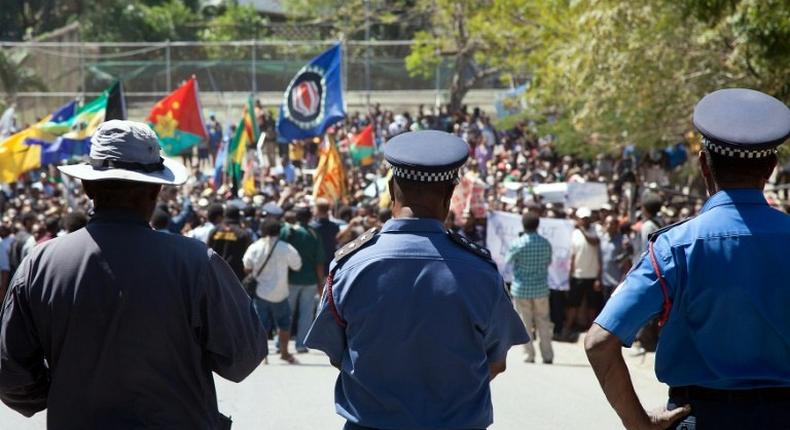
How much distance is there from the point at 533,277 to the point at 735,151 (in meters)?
10.8

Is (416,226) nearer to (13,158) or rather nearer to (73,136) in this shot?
(13,158)

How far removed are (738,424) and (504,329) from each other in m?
0.95

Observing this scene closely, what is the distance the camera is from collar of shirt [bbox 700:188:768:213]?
411cm

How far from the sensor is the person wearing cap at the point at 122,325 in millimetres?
4129

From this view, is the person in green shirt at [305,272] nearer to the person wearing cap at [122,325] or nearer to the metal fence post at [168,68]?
the person wearing cap at [122,325]

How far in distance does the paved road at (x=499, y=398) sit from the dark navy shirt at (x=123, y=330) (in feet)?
19.1

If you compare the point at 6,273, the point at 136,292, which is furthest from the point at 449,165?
the point at 6,273

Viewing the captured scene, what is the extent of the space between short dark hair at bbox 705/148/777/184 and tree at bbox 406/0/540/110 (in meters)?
24.1

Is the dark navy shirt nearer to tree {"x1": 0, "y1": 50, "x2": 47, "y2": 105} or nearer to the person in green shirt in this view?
the person in green shirt

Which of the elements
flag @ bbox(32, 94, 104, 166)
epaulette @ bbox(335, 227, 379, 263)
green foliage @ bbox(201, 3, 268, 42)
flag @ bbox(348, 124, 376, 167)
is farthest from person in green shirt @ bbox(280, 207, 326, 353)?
green foliage @ bbox(201, 3, 268, 42)

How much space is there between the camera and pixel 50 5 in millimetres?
54781

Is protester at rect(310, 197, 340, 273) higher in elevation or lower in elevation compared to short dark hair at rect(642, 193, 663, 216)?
lower

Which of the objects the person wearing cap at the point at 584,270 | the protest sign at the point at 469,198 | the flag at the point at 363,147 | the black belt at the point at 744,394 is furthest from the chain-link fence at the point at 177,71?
the black belt at the point at 744,394

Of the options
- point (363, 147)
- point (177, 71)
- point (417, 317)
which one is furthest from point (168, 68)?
point (417, 317)
